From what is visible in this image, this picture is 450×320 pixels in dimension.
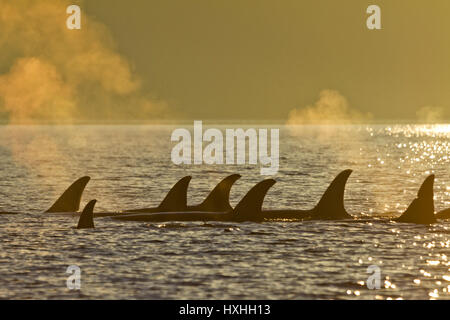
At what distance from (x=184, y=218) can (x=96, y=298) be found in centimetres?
1545

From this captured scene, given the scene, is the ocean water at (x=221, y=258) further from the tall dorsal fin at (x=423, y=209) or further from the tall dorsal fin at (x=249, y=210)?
the tall dorsal fin at (x=249, y=210)

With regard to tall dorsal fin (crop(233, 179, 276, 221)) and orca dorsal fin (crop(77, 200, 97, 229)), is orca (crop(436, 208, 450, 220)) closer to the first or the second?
tall dorsal fin (crop(233, 179, 276, 221))

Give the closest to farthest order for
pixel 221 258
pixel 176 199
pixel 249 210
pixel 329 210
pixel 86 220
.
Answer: pixel 221 258, pixel 86 220, pixel 249 210, pixel 329 210, pixel 176 199

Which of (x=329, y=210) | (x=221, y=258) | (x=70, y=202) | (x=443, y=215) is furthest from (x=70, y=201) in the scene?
(x=443, y=215)

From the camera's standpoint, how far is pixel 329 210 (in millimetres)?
43250

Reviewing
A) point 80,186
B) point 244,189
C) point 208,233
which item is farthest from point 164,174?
point 208,233

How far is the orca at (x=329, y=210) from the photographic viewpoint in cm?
4282

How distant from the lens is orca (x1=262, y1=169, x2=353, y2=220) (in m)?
42.8

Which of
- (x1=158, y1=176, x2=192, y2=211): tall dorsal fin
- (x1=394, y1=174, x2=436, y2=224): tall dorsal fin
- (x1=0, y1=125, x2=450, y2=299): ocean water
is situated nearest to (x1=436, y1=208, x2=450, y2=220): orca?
(x1=0, y1=125, x2=450, y2=299): ocean water

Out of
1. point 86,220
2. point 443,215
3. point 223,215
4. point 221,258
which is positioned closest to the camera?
point 221,258

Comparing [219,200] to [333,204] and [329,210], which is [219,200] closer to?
[329,210]

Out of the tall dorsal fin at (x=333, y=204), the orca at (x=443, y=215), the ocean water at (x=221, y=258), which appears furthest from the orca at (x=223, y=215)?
the orca at (x=443, y=215)

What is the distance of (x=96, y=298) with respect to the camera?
89.1ft
